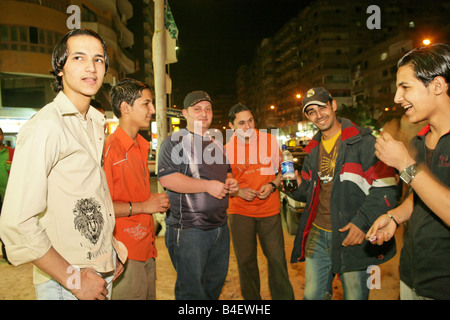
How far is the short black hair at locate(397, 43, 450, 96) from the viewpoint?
1995 mm

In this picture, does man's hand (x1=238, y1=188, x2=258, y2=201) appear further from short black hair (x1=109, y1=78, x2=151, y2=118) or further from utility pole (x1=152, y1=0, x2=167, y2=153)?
utility pole (x1=152, y1=0, x2=167, y2=153)

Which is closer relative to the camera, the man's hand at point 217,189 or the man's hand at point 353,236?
the man's hand at point 353,236

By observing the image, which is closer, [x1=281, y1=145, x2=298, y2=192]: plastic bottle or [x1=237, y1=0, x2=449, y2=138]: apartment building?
[x1=281, y1=145, x2=298, y2=192]: plastic bottle

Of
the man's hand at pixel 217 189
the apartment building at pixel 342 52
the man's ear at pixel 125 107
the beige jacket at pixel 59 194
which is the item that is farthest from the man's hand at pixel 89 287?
the apartment building at pixel 342 52

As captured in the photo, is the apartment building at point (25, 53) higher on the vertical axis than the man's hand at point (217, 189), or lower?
higher

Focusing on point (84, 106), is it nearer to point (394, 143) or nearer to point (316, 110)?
point (394, 143)

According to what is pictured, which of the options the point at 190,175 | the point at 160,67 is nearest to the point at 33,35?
the point at 160,67

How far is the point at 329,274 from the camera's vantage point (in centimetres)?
333

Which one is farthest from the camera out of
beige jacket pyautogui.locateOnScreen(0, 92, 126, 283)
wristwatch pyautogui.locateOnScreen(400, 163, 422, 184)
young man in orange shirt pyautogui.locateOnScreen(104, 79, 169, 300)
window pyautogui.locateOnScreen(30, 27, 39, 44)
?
window pyautogui.locateOnScreen(30, 27, 39, 44)

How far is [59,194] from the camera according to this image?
1.71 metres

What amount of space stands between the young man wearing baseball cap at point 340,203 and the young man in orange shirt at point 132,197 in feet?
6.03

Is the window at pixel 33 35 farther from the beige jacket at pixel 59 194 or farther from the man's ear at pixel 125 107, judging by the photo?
the beige jacket at pixel 59 194

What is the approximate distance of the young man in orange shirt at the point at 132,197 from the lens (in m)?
2.74

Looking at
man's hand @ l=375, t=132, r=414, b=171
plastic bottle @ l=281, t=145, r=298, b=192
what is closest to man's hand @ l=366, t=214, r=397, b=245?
man's hand @ l=375, t=132, r=414, b=171
